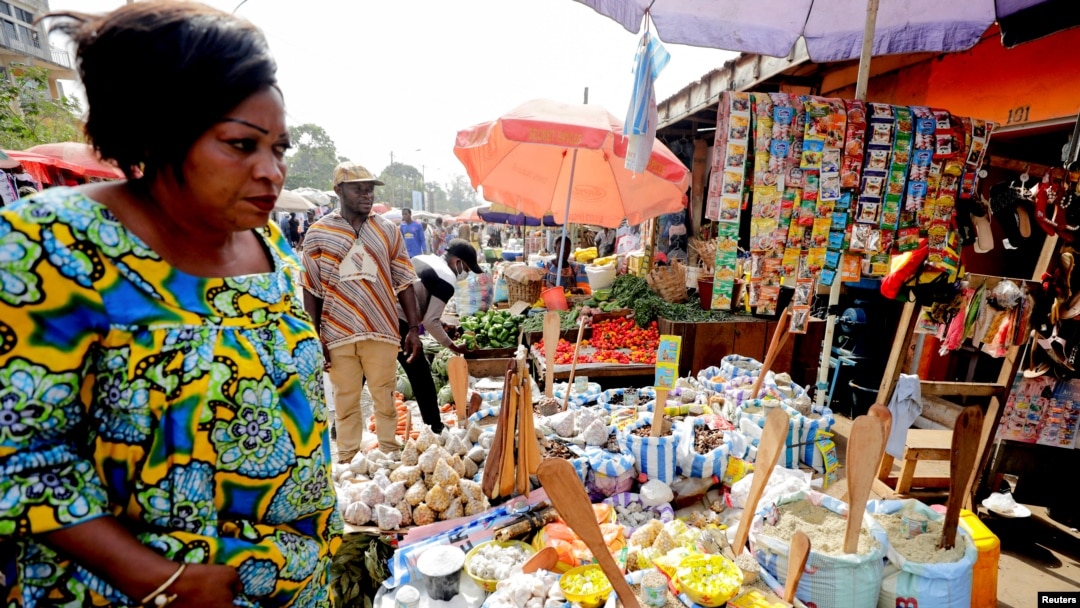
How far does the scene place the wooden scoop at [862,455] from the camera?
5.46 feet

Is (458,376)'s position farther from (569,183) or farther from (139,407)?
(569,183)

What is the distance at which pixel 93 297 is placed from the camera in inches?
27.2

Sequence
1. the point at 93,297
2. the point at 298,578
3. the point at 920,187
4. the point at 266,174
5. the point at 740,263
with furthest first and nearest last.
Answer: the point at 740,263, the point at 920,187, the point at 298,578, the point at 266,174, the point at 93,297

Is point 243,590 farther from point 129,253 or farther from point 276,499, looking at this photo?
point 129,253

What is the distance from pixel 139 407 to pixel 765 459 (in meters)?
1.96

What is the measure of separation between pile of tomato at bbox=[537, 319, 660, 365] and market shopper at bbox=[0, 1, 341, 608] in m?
3.70

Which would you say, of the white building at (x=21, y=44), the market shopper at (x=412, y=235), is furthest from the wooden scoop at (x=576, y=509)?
the white building at (x=21, y=44)

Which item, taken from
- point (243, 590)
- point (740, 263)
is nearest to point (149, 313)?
point (243, 590)

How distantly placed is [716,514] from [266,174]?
2.55m

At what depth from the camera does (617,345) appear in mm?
4867

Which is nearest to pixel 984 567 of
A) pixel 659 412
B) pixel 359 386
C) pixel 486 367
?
pixel 659 412

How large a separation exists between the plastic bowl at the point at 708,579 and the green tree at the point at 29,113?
8.80 m

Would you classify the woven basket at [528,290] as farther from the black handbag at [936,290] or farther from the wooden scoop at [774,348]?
the black handbag at [936,290]

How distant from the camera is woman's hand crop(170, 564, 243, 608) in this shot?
2.55 feet
